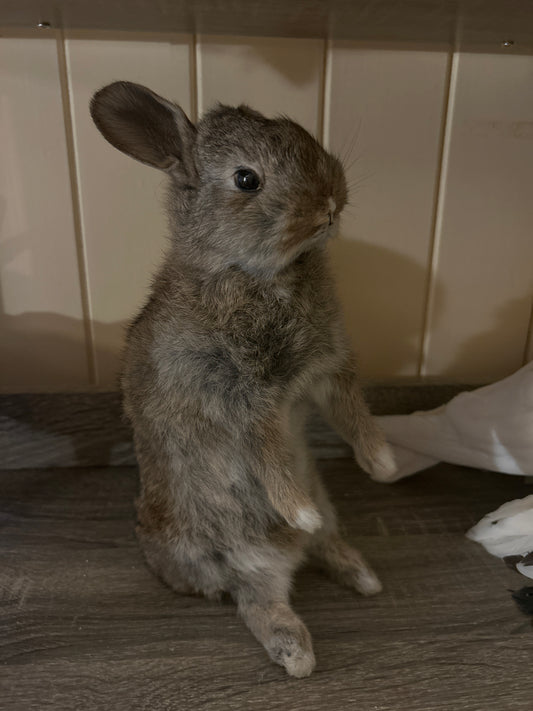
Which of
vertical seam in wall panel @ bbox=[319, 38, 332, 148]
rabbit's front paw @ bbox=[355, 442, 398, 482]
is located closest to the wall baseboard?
rabbit's front paw @ bbox=[355, 442, 398, 482]

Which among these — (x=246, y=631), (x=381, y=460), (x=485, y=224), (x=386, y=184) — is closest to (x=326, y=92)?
(x=386, y=184)

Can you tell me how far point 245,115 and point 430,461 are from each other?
0.66m

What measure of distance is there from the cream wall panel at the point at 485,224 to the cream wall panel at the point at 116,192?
46cm

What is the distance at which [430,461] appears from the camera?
101 centimetres

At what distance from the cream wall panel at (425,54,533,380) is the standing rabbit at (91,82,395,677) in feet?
1.42

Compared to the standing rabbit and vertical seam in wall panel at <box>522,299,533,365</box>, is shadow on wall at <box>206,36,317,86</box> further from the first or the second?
vertical seam in wall panel at <box>522,299,533,365</box>

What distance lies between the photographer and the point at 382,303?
1.07 meters

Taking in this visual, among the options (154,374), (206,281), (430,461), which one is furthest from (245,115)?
(430,461)

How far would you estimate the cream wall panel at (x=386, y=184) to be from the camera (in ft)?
Result: 3.05

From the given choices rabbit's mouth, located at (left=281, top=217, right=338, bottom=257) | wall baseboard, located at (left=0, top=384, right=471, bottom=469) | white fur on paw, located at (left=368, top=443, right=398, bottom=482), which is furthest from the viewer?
wall baseboard, located at (left=0, top=384, right=471, bottom=469)

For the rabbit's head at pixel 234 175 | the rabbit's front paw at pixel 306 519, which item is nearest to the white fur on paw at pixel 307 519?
the rabbit's front paw at pixel 306 519

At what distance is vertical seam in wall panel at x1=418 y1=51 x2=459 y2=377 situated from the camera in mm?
943

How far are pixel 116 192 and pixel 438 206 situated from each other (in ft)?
1.79

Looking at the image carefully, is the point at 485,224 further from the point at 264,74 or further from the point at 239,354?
the point at 239,354
